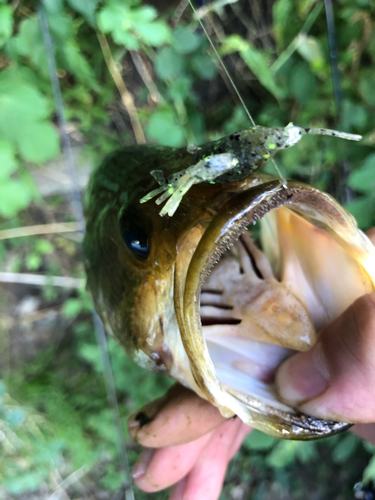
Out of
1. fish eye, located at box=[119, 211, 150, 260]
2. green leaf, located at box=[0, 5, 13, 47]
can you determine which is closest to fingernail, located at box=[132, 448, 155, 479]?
fish eye, located at box=[119, 211, 150, 260]

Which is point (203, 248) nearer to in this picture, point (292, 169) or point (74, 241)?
point (292, 169)

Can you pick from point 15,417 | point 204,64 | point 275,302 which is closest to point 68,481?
point 15,417

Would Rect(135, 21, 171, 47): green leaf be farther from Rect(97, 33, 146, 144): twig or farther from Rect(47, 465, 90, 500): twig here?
Rect(47, 465, 90, 500): twig

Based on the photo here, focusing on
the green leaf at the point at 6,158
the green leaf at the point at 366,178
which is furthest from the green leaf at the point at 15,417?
the green leaf at the point at 366,178

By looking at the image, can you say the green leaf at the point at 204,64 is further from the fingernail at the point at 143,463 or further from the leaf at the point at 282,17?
the fingernail at the point at 143,463

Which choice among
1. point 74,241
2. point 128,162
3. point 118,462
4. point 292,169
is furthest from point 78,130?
point 118,462
